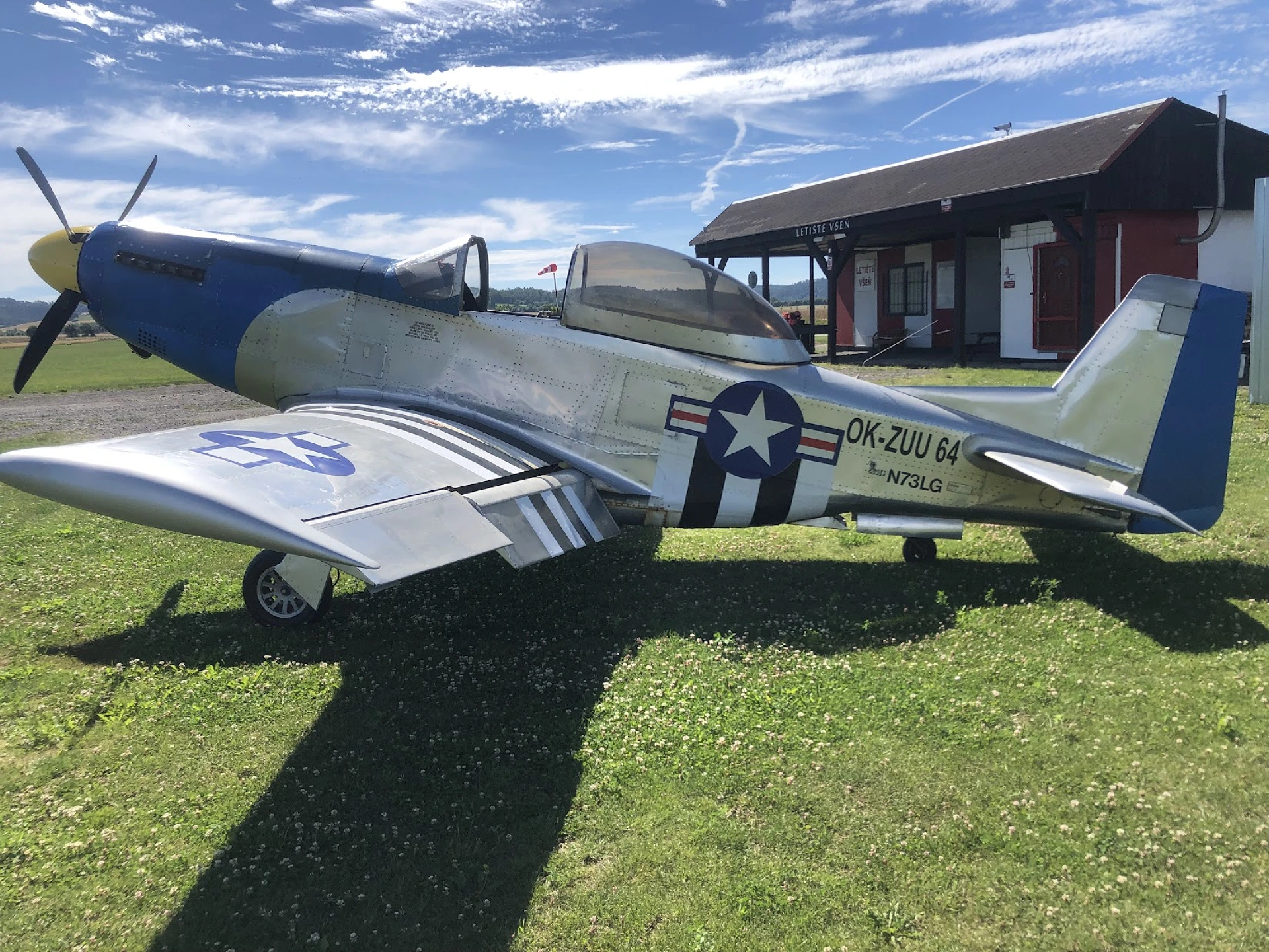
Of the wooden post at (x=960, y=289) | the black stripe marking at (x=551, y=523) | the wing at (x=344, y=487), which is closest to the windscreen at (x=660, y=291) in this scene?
the wing at (x=344, y=487)

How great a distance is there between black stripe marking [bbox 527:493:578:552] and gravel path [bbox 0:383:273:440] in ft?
33.3

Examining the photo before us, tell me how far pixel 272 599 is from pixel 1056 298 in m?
20.4

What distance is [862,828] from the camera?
341 centimetres

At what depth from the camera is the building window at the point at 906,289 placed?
26219 millimetres

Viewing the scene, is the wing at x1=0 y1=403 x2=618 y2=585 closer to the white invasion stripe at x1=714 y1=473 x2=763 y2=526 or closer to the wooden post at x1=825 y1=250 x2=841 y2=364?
the white invasion stripe at x1=714 y1=473 x2=763 y2=526

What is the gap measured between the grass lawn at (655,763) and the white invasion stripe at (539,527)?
80cm

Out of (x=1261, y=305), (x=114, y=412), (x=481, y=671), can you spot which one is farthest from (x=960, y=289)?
(x=114, y=412)

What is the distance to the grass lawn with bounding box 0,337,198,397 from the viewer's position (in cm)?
2588

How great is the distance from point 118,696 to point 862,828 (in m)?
4.23

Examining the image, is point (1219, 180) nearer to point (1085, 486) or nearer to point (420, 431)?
point (1085, 486)

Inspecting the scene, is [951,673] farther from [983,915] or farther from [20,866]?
[20,866]

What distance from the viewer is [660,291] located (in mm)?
6207

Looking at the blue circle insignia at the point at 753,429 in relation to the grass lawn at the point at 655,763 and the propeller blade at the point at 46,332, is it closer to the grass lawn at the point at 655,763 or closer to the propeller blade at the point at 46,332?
the grass lawn at the point at 655,763

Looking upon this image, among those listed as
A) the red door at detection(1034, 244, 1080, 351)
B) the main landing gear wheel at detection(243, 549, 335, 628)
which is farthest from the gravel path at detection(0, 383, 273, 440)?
the red door at detection(1034, 244, 1080, 351)
